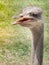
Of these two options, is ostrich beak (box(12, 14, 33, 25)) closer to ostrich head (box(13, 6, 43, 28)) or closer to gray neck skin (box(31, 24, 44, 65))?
ostrich head (box(13, 6, 43, 28))

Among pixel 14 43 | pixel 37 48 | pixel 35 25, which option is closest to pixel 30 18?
pixel 35 25

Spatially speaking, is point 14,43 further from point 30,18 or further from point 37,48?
point 30,18

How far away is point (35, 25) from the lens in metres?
2.26

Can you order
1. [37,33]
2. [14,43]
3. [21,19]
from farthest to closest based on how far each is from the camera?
[14,43] → [37,33] → [21,19]

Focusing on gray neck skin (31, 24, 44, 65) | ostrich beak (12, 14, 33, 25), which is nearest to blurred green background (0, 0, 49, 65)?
gray neck skin (31, 24, 44, 65)

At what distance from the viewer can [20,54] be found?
3947 mm

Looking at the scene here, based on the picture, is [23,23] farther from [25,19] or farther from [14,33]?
Result: [14,33]

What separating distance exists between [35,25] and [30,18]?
0.05 m

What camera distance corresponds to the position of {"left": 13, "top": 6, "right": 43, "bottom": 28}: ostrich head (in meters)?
2.22

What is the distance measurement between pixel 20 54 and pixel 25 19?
174cm

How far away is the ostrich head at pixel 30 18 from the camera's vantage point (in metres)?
2.22

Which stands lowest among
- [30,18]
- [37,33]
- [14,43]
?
[14,43]

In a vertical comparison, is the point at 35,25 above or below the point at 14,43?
above

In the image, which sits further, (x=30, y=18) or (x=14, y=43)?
(x=14, y=43)
